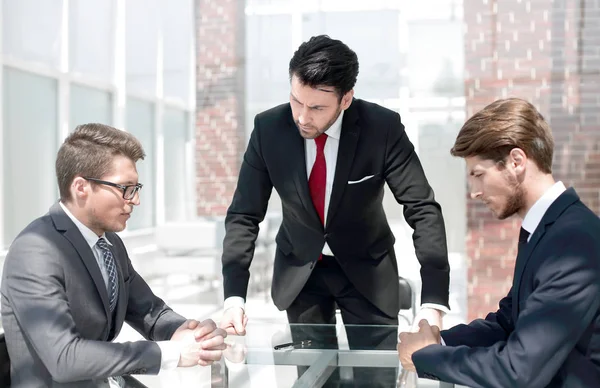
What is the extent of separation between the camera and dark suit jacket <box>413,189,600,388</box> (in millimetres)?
1356

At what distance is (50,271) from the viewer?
1664mm

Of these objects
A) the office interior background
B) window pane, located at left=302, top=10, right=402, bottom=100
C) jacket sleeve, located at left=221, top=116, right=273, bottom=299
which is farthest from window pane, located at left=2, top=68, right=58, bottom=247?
jacket sleeve, located at left=221, top=116, right=273, bottom=299

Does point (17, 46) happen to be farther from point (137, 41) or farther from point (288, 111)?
point (288, 111)

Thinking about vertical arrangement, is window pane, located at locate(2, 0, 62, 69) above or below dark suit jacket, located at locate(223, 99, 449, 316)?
above

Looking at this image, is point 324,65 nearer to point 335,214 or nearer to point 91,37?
point 335,214

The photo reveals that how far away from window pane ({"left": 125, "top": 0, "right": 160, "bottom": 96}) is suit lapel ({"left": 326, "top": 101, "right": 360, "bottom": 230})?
18.5 ft

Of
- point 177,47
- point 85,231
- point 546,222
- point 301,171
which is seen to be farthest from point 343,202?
point 177,47

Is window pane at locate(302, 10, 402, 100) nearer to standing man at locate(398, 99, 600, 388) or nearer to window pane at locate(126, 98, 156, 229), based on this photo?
window pane at locate(126, 98, 156, 229)

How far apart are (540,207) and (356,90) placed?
4.59m

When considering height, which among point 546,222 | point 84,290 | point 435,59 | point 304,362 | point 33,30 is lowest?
point 304,362

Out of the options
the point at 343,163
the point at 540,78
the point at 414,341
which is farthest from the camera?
the point at 540,78

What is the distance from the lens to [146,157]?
311 inches

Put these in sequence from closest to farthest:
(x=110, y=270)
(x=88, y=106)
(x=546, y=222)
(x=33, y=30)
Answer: (x=546, y=222), (x=110, y=270), (x=33, y=30), (x=88, y=106)

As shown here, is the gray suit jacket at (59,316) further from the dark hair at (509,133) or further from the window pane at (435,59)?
the window pane at (435,59)
